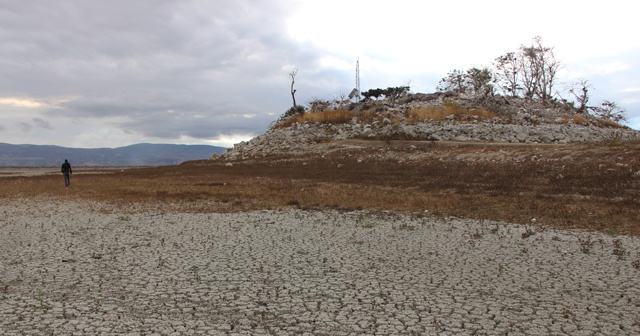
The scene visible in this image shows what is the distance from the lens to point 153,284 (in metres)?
7.76

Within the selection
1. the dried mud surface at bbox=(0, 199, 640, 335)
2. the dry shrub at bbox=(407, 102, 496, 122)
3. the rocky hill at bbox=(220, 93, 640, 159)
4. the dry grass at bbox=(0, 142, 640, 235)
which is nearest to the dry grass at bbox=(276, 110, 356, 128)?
the rocky hill at bbox=(220, 93, 640, 159)

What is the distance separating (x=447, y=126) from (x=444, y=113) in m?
8.56

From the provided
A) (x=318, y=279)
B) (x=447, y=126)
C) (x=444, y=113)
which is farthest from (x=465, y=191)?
(x=444, y=113)

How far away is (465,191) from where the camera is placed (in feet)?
62.1

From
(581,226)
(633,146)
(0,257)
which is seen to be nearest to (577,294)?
(581,226)

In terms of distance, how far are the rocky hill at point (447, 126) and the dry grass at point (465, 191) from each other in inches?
503

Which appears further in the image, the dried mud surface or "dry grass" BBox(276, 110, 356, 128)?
"dry grass" BBox(276, 110, 356, 128)

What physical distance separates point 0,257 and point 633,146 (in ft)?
86.5

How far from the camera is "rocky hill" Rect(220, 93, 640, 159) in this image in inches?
1596

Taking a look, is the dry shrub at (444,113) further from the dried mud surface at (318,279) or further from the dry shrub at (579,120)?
the dried mud surface at (318,279)

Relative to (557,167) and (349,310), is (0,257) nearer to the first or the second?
(349,310)

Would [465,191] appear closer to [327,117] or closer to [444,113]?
[444,113]

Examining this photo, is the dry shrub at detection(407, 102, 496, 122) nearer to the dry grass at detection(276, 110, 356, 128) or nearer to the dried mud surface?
the dry grass at detection(276, 110, 356, 128)

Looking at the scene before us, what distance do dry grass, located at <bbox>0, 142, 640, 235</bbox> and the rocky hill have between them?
41.9 feet
